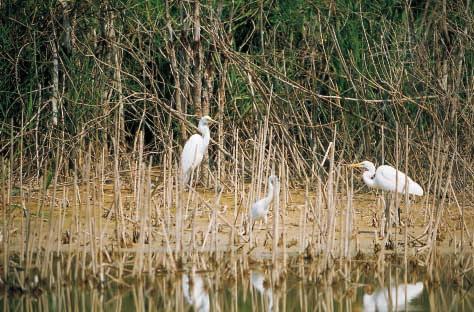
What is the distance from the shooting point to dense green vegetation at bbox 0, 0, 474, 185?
11.1 m

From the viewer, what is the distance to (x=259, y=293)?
24.8ft

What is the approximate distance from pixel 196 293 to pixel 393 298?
1.40 meters

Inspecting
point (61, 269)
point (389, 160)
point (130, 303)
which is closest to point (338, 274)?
point (130, 303)

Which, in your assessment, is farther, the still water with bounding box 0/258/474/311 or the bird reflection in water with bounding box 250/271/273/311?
the bird reflection in water with bounding box 250/271/273/311

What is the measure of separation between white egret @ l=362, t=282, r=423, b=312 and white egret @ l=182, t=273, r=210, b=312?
111 cm

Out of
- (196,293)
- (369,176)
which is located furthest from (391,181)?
(196,293)

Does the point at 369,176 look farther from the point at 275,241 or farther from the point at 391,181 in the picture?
the point at 275,241

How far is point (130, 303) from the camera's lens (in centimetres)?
730

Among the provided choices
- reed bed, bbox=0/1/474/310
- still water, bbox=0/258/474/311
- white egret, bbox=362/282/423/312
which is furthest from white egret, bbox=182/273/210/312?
reed bed, bbox=0/1/474/310

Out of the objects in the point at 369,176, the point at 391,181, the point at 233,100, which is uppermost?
the point at 233,100

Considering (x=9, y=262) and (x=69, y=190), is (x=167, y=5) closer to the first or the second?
(x=69, y=190)

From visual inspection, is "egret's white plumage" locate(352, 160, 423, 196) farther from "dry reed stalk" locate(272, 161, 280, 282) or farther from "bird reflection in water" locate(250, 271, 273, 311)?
"dry reed stalk" locate(272, 161, 280, 282)

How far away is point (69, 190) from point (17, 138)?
2.58 feet

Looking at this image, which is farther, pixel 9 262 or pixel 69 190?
pixel 69 190
